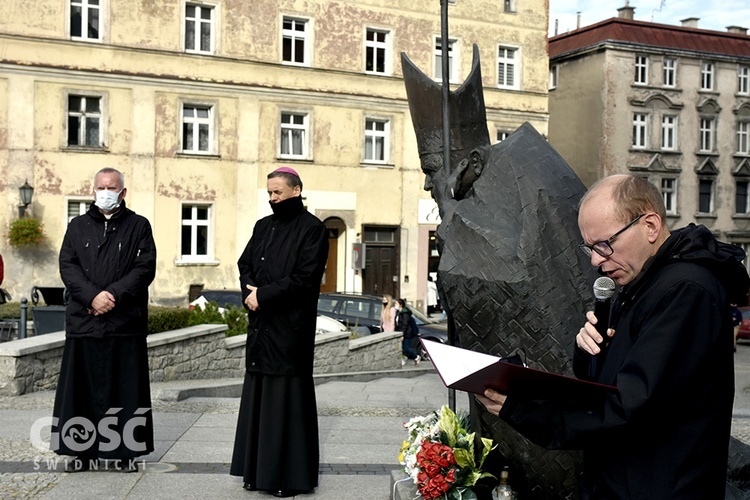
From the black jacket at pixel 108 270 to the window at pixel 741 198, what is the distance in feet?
138

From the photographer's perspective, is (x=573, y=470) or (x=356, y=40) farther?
(x=356, y=40)

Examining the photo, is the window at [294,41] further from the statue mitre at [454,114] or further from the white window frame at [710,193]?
the statue mitre at [454,114]

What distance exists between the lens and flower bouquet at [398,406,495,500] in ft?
13.5

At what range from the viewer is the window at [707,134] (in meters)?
43.9

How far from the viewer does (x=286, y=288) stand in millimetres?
5961

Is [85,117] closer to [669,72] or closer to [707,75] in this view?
[669,72]

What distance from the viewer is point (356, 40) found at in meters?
31.6

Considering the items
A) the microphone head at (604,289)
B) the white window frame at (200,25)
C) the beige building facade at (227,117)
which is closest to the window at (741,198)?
the beige building facade at (227,117)

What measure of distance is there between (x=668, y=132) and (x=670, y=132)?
0.12 m

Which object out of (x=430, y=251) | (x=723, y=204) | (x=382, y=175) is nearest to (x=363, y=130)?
(x=382, y=175)

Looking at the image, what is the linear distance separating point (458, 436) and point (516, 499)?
0.45 meters

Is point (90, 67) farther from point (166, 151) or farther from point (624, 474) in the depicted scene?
point (624, 474)

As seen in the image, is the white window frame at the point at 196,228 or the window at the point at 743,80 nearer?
the white window frame at the point at 196,228

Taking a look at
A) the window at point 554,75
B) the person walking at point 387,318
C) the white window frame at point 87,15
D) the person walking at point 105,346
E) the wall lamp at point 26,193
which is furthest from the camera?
the window at point 554,75
